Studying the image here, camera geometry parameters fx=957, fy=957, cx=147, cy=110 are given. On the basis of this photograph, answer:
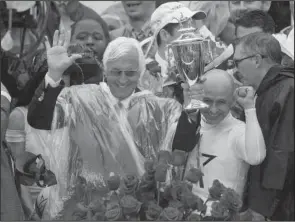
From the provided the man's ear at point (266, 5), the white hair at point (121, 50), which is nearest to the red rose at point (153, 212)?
the white hair at point (121, 50)

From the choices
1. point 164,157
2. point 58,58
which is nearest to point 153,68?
point 58,58

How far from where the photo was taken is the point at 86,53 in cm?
423

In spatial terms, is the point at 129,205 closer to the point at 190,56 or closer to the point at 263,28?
the point at 190,56

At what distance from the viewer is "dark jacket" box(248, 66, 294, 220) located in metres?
4.02

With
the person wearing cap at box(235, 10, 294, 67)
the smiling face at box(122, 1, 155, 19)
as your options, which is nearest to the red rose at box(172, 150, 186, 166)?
the person wearing cap at box(235, 10, 294, 67)

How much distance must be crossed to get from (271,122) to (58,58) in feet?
3.08

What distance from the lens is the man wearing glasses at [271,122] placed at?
402cm

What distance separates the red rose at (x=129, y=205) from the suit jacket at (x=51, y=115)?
0.52m

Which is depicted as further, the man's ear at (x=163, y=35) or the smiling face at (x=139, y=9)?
the smiling face at (x=139, y=9)

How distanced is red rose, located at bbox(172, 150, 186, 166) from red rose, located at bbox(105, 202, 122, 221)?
36cm

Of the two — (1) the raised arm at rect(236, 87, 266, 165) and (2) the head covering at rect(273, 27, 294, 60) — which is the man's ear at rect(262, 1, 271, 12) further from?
(1) the raised arm at rect(236, 87, 266, 165)

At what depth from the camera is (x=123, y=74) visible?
4.01 meters

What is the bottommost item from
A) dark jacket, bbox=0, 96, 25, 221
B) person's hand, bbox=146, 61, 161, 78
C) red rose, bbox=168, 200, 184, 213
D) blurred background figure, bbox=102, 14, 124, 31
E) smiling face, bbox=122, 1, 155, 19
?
dark jacket, bbox=0, 96, 25, 221

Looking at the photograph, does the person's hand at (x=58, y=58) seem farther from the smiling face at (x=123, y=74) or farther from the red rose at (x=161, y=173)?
the red rose at (x=161, y=173)
